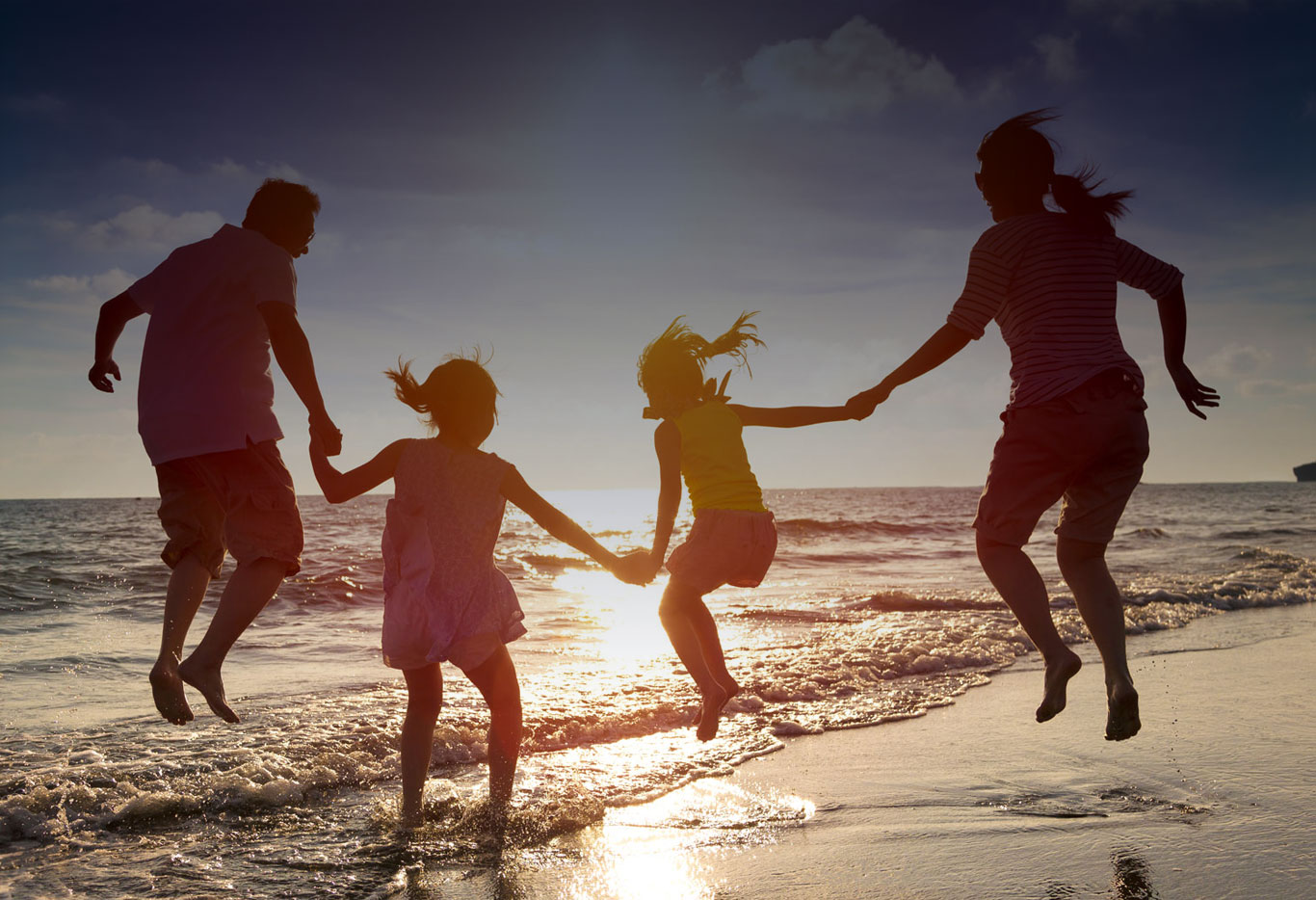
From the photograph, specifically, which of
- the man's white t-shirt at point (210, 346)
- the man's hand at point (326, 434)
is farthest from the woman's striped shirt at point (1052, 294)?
the man's white t-shirt at point (210, 346)

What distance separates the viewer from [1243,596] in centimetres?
1227

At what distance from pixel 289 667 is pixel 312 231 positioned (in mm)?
5066

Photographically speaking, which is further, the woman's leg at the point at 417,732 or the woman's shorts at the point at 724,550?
the woman's shorts at the point at 724,550

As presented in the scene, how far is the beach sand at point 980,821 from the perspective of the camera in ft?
10.0

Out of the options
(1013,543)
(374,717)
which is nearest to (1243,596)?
(1013,543)

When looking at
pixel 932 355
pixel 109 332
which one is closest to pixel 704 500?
pixel 932 355

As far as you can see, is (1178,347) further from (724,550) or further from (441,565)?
(441,565)

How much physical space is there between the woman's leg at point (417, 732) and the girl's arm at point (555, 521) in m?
0.77

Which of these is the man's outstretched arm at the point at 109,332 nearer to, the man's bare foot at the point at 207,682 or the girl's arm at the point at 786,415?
the man's bare foot at the point at 207,682

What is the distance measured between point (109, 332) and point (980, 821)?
417 centimetres

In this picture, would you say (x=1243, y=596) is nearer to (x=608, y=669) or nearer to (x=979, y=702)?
(x=979, y=702)

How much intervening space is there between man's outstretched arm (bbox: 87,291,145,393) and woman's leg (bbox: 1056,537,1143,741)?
3.94 metres

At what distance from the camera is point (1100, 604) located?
145 inches

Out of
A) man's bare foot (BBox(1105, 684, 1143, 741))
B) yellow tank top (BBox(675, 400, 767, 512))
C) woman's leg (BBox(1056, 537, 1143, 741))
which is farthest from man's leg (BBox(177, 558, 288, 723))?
man's bare foot (BBox(1105, 684, 1143, 741))
